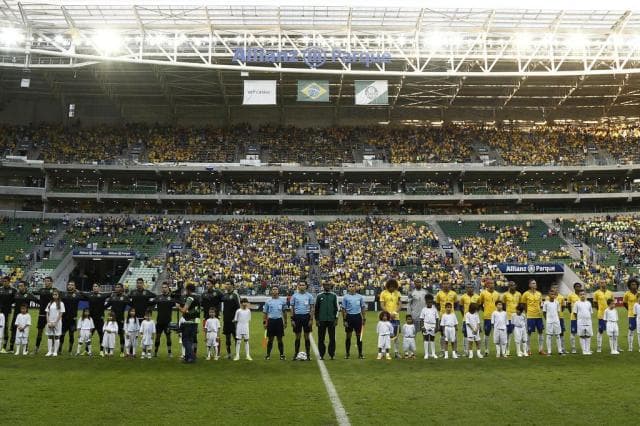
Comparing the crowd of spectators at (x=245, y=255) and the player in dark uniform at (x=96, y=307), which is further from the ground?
the crowd of spectators at (x=245, y=255)

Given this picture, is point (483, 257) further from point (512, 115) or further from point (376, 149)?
point (512, 115)

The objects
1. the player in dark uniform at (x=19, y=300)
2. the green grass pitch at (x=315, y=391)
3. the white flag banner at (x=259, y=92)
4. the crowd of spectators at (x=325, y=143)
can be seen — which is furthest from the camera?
the crowd of spectators at (x=325, y=143)

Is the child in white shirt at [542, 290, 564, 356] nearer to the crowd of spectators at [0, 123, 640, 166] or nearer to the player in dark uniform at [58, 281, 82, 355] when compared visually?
the player in dark uniform at [58, 281, 82, 355]

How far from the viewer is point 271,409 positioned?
8.19 metres

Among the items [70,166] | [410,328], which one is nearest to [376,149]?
[70,166]

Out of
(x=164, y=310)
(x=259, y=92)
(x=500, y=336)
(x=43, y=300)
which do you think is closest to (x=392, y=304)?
(x=500, y=336)

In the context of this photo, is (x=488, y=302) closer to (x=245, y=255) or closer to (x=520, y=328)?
(x=520, y=328)

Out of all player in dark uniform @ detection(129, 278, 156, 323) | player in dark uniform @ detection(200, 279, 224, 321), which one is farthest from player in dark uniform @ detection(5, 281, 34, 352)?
player in dark uniform @ detection(200, 279, 224, 321)

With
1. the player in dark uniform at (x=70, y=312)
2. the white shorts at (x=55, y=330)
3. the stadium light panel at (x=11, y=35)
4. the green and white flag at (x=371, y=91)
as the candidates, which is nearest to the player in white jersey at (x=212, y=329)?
the player in dark uniform at (x=70, y=312)

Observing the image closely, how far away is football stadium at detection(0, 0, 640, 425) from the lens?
13.5 metres

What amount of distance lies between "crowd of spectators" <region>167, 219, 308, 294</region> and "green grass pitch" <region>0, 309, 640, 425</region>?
23.3 meters

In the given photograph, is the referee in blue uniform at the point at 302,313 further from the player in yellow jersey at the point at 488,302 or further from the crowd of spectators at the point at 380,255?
the crowd of spectators at the point at 380,255

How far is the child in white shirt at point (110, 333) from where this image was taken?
1419 cm

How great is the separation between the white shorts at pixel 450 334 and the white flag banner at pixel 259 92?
2418 centimetres
